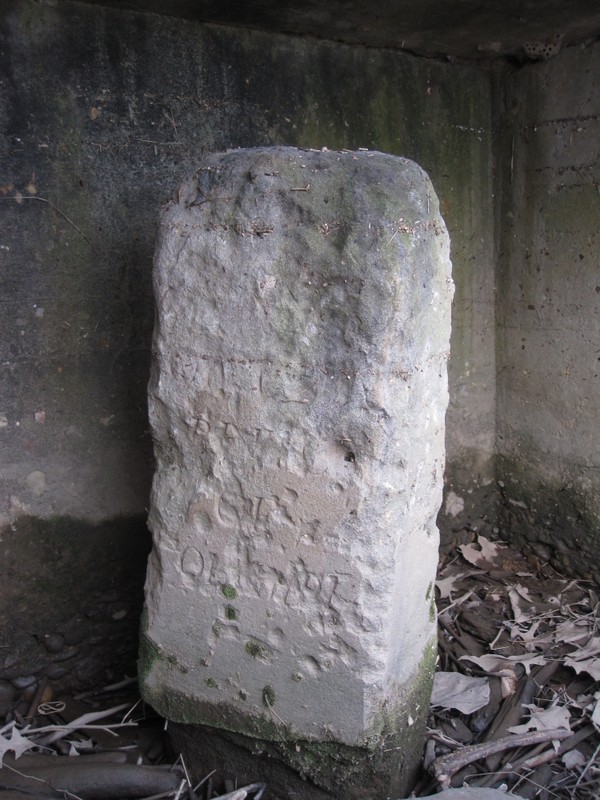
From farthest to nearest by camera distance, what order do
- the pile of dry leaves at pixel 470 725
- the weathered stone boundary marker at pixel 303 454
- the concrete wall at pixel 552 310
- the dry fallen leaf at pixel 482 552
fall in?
the dry fallen leaf at pixel 482 552 → the concrete wall at pixel 552 310 → the pile of dry leaves at pixel 470 725 → the weathered stone boundary marker at pixel 303 454

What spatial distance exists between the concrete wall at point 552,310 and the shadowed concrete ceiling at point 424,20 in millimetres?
189

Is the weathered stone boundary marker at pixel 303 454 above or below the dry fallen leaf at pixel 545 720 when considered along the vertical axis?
above

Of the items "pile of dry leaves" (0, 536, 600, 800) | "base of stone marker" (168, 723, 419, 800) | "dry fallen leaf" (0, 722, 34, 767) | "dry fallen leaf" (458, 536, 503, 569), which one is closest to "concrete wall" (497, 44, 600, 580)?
"dry fallen leaf" (458, 536, 503, 569)

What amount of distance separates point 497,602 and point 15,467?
6.59 feet

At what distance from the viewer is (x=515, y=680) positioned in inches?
111

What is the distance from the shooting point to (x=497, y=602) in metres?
3.32

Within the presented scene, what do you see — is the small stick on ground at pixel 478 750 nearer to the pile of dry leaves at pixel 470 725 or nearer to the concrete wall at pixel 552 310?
the pile of dry leaves at pixel 470 725

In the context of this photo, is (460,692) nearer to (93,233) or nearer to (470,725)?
(470,725)

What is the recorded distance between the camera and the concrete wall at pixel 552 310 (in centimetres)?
321

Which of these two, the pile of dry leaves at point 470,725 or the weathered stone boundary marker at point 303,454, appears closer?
A: the weathered stone boundary marker at point 303,454

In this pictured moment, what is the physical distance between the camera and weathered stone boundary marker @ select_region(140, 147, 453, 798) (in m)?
1.92

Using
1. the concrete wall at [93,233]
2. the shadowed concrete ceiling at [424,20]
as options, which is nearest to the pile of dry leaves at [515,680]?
the concrete wall at [93,233]

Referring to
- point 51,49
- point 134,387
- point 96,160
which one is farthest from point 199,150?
point 134,387

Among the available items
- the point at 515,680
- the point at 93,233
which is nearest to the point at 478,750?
the point at 515,680
